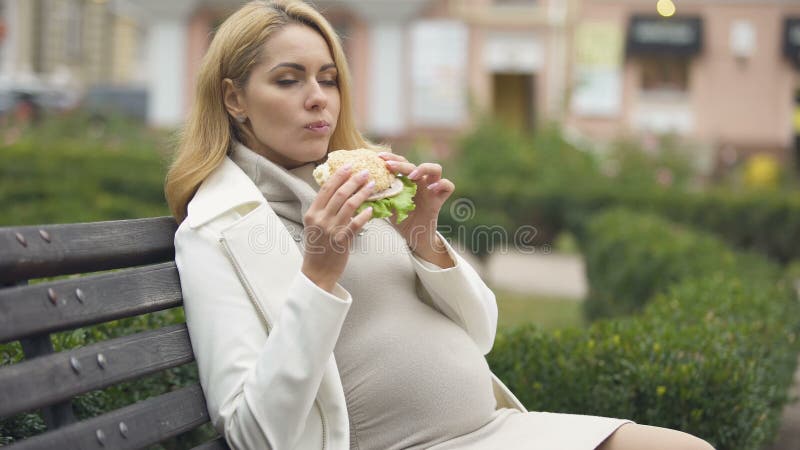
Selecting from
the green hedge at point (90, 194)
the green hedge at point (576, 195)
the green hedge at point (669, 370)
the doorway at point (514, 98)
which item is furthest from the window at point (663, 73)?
the green hedge at point (669, 370)

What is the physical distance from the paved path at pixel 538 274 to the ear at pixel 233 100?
6496 mm

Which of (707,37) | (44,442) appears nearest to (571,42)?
(707,37)

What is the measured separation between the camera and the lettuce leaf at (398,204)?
6.62ft

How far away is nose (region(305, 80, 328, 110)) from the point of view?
2.22 metres

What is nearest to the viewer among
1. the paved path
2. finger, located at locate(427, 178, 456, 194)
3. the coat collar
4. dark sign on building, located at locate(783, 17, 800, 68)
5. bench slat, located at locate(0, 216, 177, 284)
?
bench slat, located at locate(0, 216, 177, 284)

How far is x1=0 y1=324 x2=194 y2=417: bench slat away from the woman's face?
0.51 metres

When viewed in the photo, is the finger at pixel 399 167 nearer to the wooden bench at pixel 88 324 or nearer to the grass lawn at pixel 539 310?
the wooden bench at pixel 88 324

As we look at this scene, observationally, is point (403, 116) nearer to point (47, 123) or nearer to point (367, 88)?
point (367, 88)

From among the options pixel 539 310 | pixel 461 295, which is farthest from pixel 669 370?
pixel 539 310

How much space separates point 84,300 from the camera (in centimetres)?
186

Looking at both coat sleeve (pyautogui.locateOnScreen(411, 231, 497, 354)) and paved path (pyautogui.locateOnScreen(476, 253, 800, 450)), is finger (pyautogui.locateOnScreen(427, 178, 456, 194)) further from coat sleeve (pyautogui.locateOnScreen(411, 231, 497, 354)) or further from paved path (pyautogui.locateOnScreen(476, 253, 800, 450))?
paved path (pyautogui.locateOnScreen(476, 253, 800, 450))

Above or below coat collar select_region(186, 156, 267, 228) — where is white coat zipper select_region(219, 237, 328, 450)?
below

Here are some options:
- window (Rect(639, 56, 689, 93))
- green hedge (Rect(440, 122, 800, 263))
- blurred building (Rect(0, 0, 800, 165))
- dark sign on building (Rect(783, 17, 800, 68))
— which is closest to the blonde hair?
green hedge (Rect(440, 122, 800, 263))

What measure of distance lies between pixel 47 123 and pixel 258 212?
1492cm
